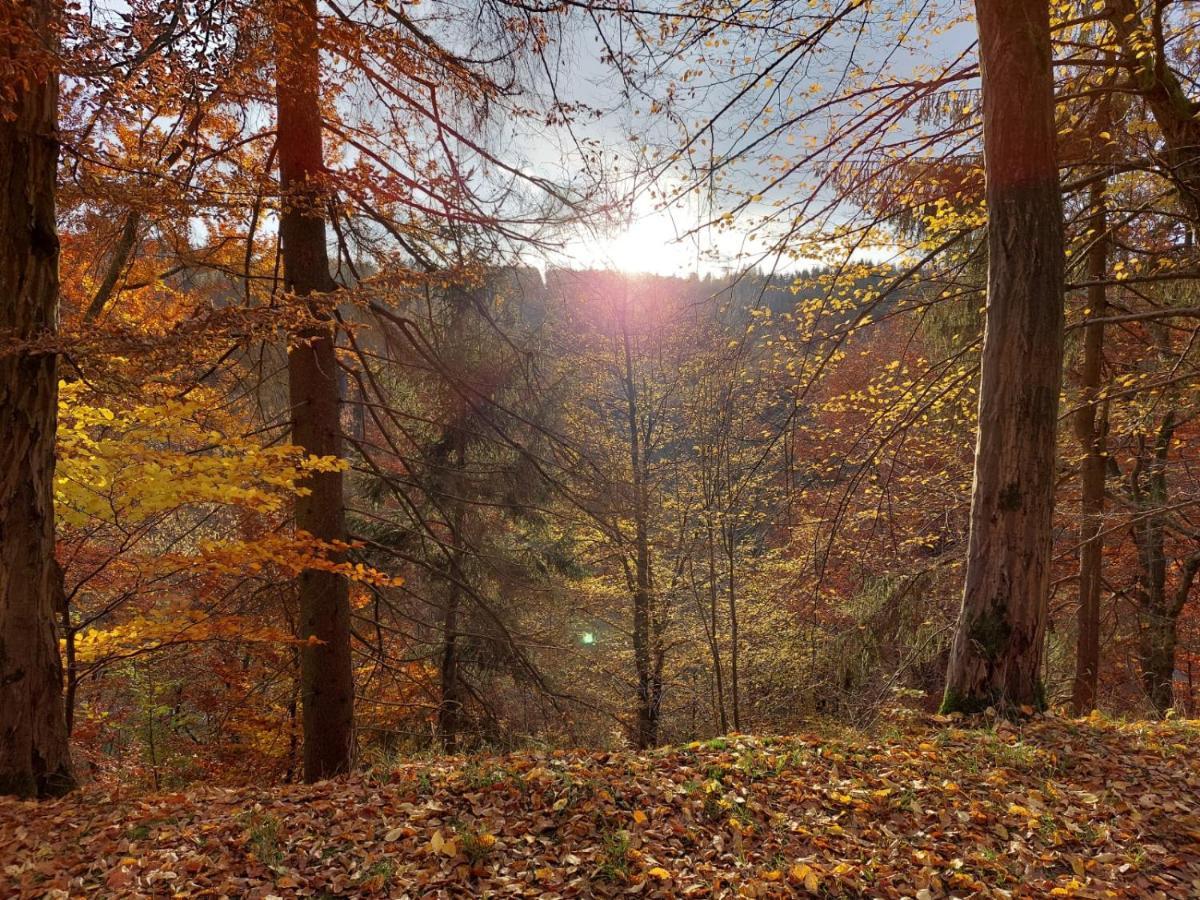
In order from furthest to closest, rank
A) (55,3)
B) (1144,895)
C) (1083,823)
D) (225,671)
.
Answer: (225,671)
(55,3)
(1083,823)
(1144,895)

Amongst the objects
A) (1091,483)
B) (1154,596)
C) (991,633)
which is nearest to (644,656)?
(1091,483)

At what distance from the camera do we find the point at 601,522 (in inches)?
280

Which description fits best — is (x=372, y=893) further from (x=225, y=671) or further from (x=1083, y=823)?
(x=225, y=671)

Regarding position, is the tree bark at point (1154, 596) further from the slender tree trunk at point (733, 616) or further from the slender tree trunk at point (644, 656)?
the slender tree trunk at point (644, 656)

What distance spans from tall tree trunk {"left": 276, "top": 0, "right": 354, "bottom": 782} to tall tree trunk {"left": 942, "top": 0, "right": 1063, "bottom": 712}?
5.07 metres

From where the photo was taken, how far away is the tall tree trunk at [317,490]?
5.77 metres

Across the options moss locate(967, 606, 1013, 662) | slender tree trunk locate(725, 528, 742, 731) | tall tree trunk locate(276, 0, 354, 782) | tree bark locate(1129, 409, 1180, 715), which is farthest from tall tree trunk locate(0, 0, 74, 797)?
tree bark locate(1129, 409, 1180, 715)

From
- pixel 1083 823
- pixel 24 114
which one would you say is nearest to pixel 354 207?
pixel 24 114

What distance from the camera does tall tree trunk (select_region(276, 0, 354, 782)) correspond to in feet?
18.9

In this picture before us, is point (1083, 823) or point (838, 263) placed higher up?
point (838, 263)

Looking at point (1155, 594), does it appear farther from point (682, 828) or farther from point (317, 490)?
point (317, 490)

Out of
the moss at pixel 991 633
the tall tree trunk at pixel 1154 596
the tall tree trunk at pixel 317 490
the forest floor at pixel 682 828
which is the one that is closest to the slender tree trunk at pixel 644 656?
A: the tall tree trunk at pixel 317 490

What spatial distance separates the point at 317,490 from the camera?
614 cm

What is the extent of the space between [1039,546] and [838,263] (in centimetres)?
327
